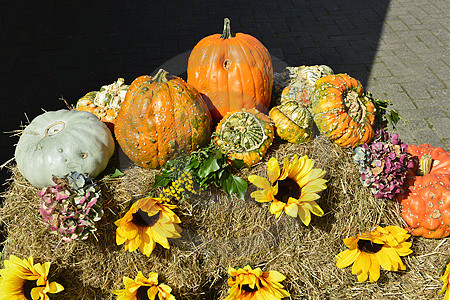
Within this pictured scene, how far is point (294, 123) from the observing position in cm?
257

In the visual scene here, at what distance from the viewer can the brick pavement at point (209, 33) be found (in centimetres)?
533

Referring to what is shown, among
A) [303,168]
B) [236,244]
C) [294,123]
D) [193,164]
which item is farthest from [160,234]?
[294,123]

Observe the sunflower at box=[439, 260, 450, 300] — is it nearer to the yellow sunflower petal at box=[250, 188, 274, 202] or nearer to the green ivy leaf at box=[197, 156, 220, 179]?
the yellow sunflower petal at box=[250, 188, 274, 202]

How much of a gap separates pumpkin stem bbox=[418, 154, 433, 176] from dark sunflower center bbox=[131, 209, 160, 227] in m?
2.12

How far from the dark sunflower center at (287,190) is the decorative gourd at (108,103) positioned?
1.43 metres

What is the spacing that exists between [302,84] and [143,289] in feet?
6.72

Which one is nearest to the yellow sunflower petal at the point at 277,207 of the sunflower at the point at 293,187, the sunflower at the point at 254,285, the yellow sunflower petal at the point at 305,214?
the sunflower at the point at 293,187

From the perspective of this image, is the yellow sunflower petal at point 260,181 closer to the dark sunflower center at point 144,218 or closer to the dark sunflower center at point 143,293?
the dark sunflower center at point 144,218

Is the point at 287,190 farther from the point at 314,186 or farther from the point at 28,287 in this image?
the point at 28,287

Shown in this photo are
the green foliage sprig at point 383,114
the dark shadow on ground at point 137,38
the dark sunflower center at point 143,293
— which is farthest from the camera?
the dark shadow on ground at point 137,38

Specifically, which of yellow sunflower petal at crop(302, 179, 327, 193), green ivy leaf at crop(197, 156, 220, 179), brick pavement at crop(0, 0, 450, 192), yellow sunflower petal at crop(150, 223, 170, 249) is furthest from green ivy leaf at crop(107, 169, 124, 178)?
brick pavement at crop(0, 0, 450, 192)

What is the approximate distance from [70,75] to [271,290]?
489 cm

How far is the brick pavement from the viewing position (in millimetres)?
5328

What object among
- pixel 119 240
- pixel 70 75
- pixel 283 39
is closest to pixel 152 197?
pixel 119 240
